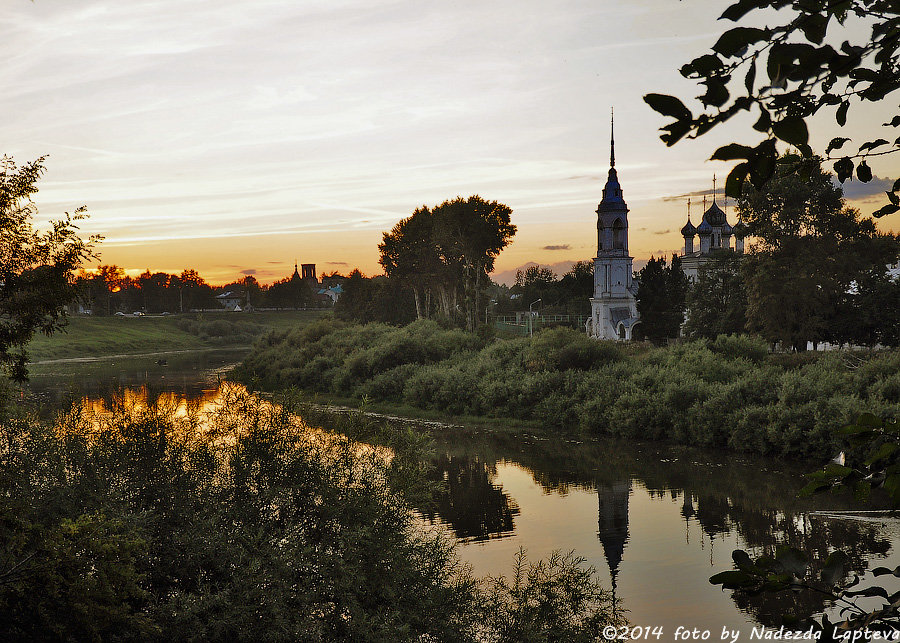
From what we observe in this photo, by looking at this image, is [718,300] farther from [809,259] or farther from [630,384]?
[630,384]

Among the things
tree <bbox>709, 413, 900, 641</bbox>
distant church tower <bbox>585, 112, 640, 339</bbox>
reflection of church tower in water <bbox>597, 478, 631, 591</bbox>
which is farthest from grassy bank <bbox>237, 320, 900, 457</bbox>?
distant church tower <bbox>585, 112, 640, 339</bbox>

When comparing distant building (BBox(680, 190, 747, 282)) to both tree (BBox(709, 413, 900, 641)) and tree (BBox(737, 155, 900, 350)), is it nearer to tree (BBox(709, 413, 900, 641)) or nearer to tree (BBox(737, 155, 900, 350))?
tree (BBox(737, 155, 900, 350))

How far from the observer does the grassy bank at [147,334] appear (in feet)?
279

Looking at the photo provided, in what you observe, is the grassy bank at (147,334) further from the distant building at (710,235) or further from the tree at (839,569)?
the tree at (839,569)

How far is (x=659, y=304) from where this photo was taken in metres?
54.6

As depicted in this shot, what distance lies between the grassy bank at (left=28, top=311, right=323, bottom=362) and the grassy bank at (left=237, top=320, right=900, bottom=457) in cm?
3204

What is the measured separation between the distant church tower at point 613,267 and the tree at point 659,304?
389 inches

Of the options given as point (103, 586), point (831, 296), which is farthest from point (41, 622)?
point (831, 296)

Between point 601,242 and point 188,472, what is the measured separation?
58.7 m

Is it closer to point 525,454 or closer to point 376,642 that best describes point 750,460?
point 525,454

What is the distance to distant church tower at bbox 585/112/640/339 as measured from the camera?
6619 cm

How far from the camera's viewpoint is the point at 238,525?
11.2 metres

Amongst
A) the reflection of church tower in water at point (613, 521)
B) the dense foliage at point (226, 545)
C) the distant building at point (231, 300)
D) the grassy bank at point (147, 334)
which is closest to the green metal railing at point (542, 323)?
the grassy bank at point (147, 334)

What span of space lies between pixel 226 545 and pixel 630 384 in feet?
82.3
